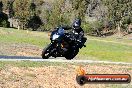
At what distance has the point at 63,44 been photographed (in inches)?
390

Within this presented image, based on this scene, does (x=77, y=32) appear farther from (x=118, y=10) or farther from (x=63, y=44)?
(x=118, y=10)

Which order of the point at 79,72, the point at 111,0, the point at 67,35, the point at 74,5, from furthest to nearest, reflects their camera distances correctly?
the point at 111,0 → the point at 74,5 → the point at 67,35 → the point at 79,72

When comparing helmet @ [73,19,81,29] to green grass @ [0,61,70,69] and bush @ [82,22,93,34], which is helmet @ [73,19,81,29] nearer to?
green grass @ [0,61,70,69]

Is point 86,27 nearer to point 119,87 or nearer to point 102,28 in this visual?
point 102,28

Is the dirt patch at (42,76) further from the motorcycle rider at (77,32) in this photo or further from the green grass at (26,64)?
the motorcycle rider at (77,32)

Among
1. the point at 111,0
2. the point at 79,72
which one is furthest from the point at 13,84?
the point at 111,0

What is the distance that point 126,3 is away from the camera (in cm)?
15425

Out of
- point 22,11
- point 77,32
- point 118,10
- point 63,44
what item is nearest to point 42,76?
point 63,44

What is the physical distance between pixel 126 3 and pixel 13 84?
137m

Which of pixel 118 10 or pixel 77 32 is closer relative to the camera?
pixel 77 32

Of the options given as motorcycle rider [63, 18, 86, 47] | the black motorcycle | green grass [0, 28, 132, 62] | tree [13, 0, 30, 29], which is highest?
motorcycle rider [63, 18, 86, 47]

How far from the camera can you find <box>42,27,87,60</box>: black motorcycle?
31.7 feet

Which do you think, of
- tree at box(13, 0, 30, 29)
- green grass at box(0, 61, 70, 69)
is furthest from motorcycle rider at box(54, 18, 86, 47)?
tree at box(13, 0, 30, 29)

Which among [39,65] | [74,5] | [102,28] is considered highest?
[39,65]
